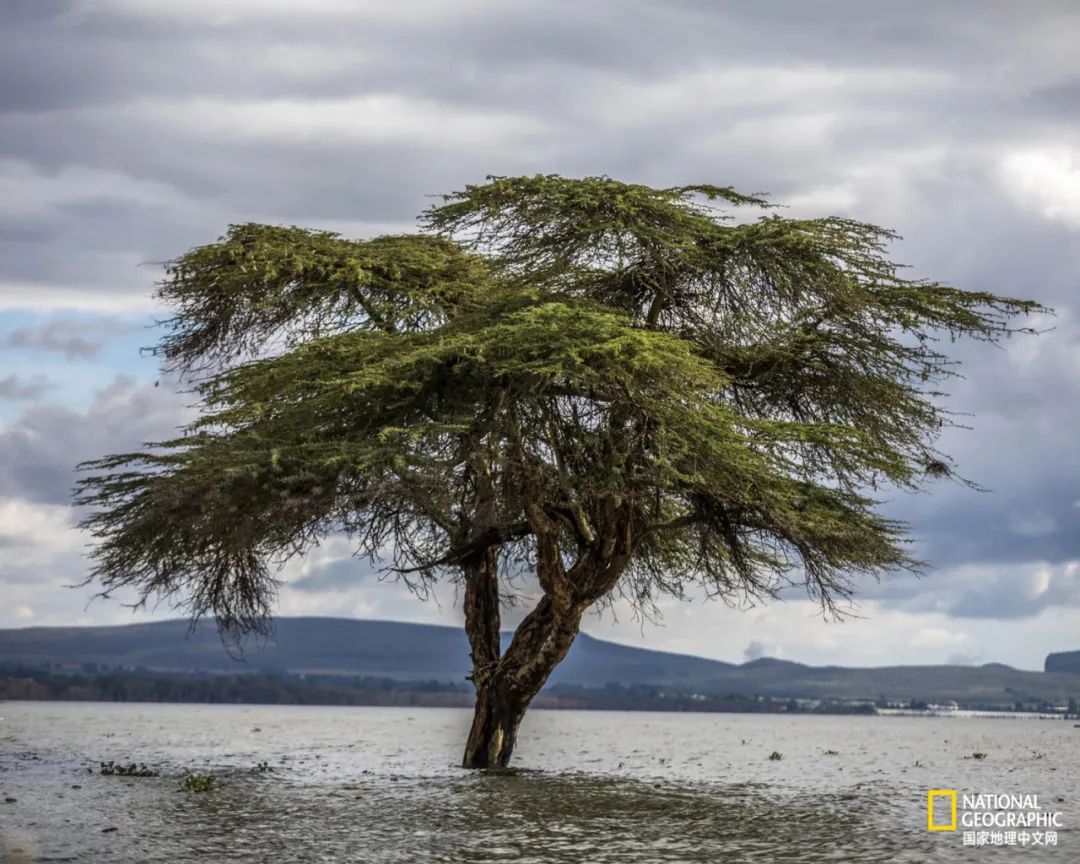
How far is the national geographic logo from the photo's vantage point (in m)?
22.6

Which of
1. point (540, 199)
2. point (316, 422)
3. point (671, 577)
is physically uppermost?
→ point (540, 199)

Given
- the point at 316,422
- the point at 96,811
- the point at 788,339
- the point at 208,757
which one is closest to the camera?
the point at 96,811

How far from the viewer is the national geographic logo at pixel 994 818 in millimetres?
22562

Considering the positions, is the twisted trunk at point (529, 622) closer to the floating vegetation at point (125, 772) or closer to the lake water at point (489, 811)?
the lake water at point (489, 811)

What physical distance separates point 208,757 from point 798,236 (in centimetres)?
2456

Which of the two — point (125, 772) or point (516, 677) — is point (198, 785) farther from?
point (516, 677)

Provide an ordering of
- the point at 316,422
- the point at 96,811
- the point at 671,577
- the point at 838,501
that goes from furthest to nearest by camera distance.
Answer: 1. the point at 671,577
2. the point at 838,501
3. the point at 316,422
4. the point at 96,811

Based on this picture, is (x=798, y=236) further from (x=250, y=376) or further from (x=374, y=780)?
(x=374, y=780)

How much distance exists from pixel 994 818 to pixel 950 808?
178cm

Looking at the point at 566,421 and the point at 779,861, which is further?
the point at 566,421

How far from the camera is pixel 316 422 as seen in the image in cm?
2814

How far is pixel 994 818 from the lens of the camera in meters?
25.7

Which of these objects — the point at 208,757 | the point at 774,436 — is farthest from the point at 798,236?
the point at 208,757

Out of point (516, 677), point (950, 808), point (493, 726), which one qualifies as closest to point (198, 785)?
point (493, 726)
